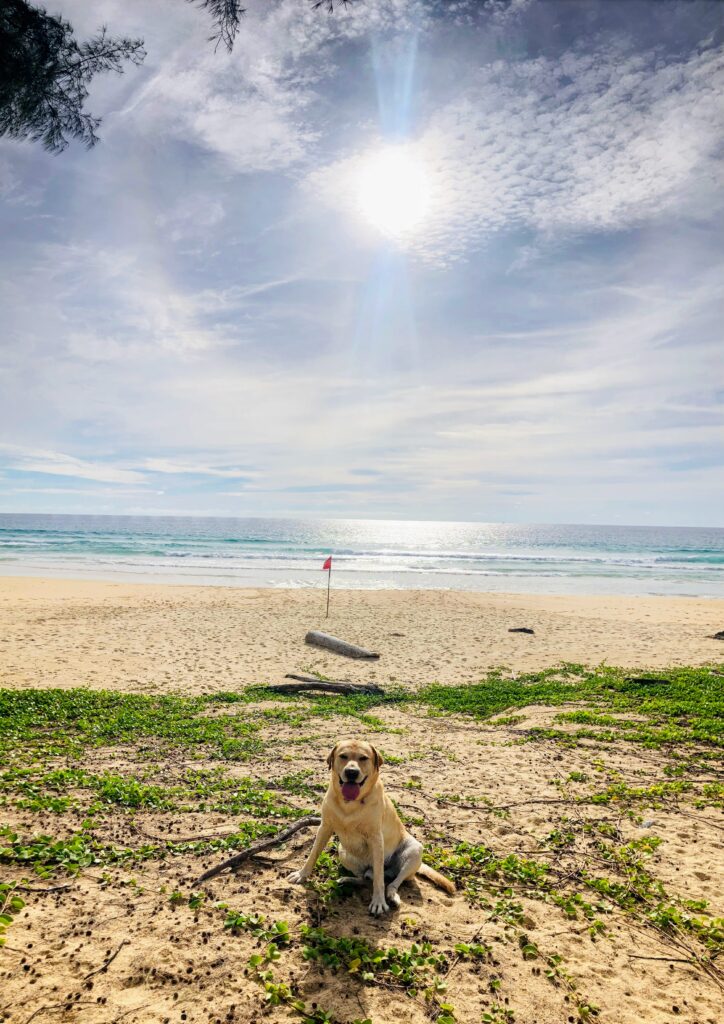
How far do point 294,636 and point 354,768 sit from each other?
1556 cm

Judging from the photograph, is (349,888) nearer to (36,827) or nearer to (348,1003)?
(348,1003)

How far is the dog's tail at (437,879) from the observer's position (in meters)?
5.03

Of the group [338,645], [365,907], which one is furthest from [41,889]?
[338,645]

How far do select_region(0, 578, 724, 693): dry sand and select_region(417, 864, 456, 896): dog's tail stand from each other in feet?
29.3

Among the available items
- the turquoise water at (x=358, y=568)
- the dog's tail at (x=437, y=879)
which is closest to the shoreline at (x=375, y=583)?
the turquoise water at (x=358, y=568)

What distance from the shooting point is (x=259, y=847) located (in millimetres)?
5344

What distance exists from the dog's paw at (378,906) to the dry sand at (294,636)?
9.18m

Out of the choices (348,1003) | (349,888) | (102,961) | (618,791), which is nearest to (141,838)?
(102,961)

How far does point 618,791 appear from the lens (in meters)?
7.14

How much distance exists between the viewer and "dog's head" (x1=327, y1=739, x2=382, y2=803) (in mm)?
4590

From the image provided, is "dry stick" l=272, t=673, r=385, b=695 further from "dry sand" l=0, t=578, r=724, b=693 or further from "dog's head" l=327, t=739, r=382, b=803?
"dog's head" l=327, t=739, r=382, b=803

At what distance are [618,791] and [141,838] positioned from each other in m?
5.69

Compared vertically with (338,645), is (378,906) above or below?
above

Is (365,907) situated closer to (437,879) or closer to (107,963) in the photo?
(437,879)
